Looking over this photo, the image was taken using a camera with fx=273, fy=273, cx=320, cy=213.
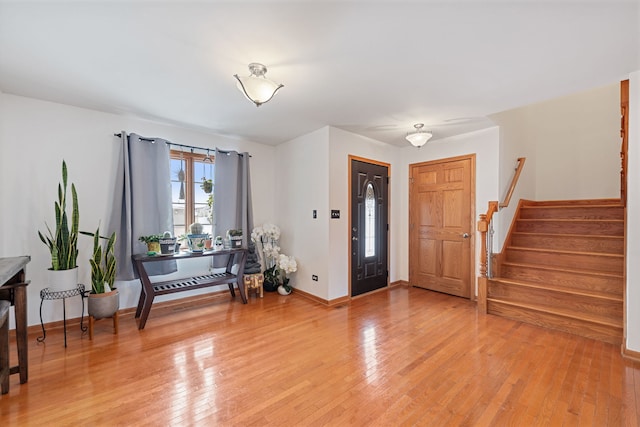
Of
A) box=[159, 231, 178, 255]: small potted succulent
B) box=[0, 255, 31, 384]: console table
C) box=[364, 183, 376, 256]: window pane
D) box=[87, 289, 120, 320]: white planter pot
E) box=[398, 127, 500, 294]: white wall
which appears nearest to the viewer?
box=[0, 255, 31, 384]: console table

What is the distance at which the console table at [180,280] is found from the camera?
3038 mm

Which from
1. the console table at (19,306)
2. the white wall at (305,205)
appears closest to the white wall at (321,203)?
the white wall at (305,205)

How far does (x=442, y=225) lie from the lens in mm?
4297

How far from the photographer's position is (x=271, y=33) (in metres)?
1.79

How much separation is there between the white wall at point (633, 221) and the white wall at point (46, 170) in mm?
5008

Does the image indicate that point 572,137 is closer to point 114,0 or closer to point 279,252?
point 279,252

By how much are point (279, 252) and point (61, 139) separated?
300 cm

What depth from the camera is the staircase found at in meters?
→ 2.80

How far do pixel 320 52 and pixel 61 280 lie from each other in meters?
3.11

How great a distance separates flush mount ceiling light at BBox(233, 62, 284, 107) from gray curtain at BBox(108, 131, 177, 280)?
6.38 feet

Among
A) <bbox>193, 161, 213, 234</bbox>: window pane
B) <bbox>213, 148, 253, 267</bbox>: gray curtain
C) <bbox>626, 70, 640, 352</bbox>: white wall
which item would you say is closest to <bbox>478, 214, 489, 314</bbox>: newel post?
<bbox>626, 70, 640, 352</bbox>: white wall

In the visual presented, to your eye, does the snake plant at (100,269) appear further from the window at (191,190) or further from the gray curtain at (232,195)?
the gray curtain at (232,195)

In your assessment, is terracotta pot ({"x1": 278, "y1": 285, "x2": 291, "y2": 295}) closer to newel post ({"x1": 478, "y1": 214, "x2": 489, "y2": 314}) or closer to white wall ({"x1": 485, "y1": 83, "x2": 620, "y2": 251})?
newel post ({"x1": 478, "y1": 214, "x2": 489, "y2": 314})

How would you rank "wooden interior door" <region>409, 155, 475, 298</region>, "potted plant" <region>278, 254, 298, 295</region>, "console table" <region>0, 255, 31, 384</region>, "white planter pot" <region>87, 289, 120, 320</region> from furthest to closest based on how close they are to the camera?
"potted plant" <region>278, 254, 298, 295</region> < "wooden interior door" <region>409, 155, 475, 298</region> < "white planter pot" <region>87, 289, 120, 320</region> < "console table" <region>0, 255, 31, 384</region>
